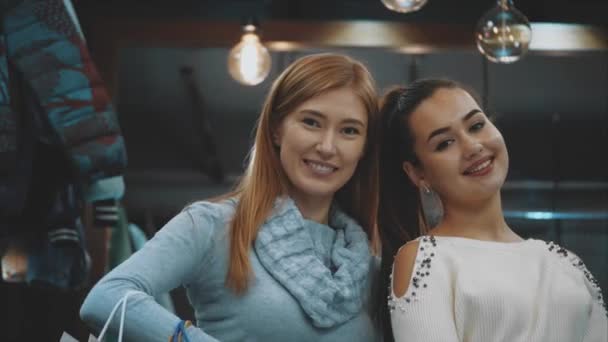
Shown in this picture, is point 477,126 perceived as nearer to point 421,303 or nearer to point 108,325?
point 421,303

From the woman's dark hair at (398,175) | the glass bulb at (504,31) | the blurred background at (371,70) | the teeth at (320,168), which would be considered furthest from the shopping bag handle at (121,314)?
the glass bulb at (504,31)

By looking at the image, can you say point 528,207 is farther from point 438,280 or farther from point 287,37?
point 438,280

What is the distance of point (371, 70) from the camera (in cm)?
585

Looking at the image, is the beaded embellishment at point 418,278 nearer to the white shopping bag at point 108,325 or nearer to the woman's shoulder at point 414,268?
the woman's shoulder at point 414,268

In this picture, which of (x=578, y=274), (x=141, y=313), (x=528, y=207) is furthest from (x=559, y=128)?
(x=141, y=313)

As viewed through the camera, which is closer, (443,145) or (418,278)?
(418,278)

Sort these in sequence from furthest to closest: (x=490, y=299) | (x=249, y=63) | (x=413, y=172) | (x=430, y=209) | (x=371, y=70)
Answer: (x=371, y=70)
(x=249, y=63)
(x=430, y=209)
(x=413, y=172)
(x=490, y=299)

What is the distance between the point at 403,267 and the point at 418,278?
0.19ft

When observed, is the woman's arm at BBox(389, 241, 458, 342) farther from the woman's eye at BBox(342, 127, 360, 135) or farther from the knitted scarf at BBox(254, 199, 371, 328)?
the woman's eye at BBox(342, 127, 360, 135)

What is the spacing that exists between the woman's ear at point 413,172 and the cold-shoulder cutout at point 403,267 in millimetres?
164

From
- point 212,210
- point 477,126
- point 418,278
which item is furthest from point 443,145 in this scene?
point 212,210

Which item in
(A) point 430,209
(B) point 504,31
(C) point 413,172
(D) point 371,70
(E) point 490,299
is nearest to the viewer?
(E) point 490,299

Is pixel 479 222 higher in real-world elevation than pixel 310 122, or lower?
lower

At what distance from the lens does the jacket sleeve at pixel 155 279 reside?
1.34 metres
